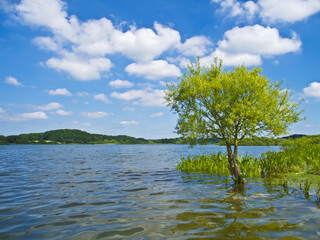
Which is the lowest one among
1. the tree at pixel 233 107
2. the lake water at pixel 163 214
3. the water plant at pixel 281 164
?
the lake water at pixel 163 214

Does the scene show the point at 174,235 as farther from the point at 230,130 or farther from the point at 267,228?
the point at 230,130

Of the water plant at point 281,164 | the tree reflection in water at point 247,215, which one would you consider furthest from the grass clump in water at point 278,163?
the tree reflection in water at point 247,215

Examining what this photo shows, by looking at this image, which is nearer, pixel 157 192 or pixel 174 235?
pixel 174 235

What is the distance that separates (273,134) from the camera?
54.9 ft

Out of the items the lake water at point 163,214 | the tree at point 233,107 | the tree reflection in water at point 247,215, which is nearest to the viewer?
the tree reflection in water at point 247,215

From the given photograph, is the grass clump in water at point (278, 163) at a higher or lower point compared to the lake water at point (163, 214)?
higher

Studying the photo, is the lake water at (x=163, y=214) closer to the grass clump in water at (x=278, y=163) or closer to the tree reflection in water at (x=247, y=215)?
the tree reflection in water at (x=247, y=215)

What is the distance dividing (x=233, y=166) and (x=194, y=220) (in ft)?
28.1

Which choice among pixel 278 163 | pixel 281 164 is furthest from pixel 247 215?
pixel 281 164

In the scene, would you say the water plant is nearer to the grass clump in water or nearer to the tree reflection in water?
the grass clump in water

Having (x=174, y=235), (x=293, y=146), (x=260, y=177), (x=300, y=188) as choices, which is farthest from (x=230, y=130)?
(x=293, y=146)

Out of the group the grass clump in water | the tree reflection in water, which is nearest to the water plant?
the grass clump in water

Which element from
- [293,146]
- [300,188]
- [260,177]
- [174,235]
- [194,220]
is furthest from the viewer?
[293,146]

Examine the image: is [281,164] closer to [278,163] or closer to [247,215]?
[278,163]
